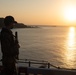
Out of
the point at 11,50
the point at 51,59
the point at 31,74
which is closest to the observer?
the point at 11,50

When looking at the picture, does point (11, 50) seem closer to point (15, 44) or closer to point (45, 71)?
point (15, 44)

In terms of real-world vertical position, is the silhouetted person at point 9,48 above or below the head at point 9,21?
below

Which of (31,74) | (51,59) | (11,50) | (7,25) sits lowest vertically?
(51,59)

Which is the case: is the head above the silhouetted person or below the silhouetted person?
above

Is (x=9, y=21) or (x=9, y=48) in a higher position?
(x=9, y=21)

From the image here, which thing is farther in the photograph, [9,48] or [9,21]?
[9,21]

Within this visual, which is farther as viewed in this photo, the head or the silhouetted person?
the head

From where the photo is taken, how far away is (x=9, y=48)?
16.7 ft

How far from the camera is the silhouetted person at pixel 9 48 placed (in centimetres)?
509

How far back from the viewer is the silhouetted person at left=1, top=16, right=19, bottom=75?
5.09 m

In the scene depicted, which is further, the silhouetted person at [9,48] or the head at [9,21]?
the head at [9,21]

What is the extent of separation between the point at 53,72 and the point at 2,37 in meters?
1.71

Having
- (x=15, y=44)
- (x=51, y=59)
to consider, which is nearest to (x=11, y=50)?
(x=15, y=44)

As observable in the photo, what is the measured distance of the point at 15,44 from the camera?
5070 mm
